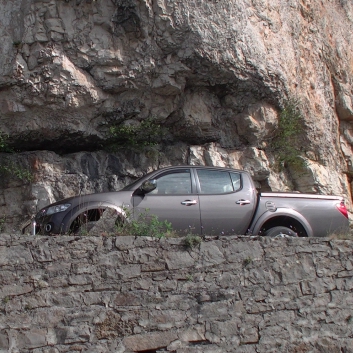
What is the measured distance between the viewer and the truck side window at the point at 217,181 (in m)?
9.59

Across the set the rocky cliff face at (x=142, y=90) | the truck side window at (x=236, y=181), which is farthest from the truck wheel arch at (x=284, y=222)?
the rocky cliff face at (x=142, y=90)

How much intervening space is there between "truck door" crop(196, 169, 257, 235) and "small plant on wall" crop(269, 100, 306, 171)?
3832 mm

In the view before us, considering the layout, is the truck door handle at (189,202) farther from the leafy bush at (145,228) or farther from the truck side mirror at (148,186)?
the leafy bush at (145,228)

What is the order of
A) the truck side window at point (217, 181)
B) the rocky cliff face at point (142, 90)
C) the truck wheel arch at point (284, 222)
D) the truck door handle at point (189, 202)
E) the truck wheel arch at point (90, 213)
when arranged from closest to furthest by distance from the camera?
1. the truck wheel arch at point (90, 213)
2. the truck door handle at point (189, 202)
3. the truck wheel arch at point (284, 222)
4. the truck side window at point (217, 181)
5. the rocky cliff face at point (142, 90)

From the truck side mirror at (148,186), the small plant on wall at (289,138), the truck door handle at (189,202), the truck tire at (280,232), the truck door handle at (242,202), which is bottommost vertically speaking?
the truck tire at (280,232)

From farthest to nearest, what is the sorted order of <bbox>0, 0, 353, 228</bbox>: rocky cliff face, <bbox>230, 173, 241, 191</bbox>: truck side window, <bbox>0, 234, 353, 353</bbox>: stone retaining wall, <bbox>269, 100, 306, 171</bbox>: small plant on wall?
<bbox>269, 100, 306, 171</bbox>: small plant on wall, <bbox>0, 0, 353, 228</bbox>: rocky cliff face, <bbox>230, 173, 241, 191</bbox>: truck side window, <bbox>0, 234, 353, 353</bbox>: stone retaining wall

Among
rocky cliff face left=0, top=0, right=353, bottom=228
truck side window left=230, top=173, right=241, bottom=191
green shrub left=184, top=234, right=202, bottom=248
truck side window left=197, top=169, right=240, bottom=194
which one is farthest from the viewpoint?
rocky cliff face left=0, top=0, right=353, bottom=228

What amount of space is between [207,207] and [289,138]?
5.15m

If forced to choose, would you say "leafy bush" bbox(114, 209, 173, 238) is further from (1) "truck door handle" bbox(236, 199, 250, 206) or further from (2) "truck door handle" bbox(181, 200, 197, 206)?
(1) "truck door handle" bbox(236, 199, 250, 206)

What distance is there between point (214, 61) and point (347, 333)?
6.20 metres

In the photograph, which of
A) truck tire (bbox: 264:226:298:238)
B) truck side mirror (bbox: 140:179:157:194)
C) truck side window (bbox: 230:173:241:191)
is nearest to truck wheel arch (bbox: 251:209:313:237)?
truck tire (bbox: 264:226:298:238)

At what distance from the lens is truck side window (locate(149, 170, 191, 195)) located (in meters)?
9.37

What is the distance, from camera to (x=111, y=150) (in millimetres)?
12562

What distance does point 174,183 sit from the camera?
950 centimetres
